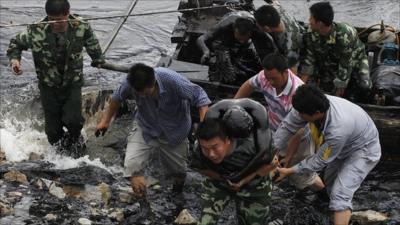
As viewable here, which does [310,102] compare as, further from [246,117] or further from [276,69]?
[276,69]

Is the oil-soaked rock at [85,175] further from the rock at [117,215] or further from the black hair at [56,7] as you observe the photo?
the black hair at [56,7]

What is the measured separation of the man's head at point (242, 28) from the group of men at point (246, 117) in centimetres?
2

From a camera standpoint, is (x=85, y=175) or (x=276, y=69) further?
(x=85, y=175)

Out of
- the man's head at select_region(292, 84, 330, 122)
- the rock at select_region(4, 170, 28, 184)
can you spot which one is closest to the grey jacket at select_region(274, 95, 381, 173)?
the man's head at select_region(292, 84, 330, 122)

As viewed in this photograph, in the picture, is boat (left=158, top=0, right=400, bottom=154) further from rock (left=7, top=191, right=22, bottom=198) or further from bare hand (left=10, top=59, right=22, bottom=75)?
rock (left=7, top=191, right=22, bottom=198)

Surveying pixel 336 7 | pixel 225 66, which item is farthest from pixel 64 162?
pixel 336 7

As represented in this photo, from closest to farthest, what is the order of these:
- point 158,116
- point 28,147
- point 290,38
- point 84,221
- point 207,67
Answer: point 158,116
point 84,221
point 290,38
point 28,147
point 207,67

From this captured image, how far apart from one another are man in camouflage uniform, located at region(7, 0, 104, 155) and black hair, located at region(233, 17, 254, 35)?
1.52m

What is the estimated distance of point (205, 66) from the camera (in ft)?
26.2

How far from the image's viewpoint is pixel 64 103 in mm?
6723

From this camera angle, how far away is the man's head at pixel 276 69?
17.3 feet

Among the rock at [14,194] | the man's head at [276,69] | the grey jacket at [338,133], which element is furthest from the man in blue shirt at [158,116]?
the rock at [14,194]

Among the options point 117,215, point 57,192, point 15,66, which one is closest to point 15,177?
point 57,192

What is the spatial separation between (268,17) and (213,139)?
2728 millimetres
